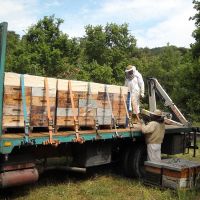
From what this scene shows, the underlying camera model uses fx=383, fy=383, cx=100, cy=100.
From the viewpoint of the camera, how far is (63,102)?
24.0ft

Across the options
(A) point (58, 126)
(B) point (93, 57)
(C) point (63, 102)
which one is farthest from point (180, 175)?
(B) point (93, 57)

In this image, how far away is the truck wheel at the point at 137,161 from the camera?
9.55m

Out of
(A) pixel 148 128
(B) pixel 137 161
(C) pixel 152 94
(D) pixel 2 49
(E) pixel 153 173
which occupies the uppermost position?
(D) pixel 2 49

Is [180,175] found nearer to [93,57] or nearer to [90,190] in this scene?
[90,190]

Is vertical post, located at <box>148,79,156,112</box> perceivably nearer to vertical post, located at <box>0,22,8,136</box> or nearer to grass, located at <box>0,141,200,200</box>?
grass, located at <box>0,141,200,200</box>

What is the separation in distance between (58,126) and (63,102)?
47 cm

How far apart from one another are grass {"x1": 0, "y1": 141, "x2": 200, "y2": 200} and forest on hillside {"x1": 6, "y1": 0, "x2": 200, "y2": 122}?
55.5 ft

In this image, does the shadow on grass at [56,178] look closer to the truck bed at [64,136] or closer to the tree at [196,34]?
the truck bed at [64,136]

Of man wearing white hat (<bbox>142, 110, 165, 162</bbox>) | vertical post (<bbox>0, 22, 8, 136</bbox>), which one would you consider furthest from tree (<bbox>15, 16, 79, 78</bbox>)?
vertical post (<bbox>0, 22, 8, 136</bbox>)

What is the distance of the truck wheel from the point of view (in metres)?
9.55

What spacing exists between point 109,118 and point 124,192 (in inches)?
63.3

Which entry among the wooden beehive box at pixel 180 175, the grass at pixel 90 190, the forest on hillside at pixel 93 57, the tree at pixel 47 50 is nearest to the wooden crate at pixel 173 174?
the wooden beehive box at pixel 180 175

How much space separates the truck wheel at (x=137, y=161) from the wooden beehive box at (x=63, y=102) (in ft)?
4.08

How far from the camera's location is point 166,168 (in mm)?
8289
